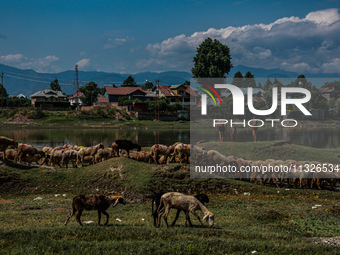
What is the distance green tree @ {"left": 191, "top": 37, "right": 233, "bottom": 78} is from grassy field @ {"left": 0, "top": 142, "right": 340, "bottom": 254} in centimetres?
6863

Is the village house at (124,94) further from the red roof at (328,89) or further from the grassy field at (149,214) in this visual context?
the grassy field at (149,214)

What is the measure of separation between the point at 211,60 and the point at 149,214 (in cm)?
8433

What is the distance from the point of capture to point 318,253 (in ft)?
31.2

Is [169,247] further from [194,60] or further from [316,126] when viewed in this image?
[194,60]

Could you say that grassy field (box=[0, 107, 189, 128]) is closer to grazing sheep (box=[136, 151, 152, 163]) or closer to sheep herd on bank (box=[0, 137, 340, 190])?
sheep herd on bank (box=[0, 137, 340, 190])

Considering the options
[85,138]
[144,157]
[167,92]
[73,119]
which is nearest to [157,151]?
[144,157]

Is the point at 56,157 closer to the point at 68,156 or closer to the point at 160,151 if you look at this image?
the point at 68,156

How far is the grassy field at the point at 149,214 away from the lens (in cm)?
951

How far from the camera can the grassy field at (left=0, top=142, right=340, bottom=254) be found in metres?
9.51

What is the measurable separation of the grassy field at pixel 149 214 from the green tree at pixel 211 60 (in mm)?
68632

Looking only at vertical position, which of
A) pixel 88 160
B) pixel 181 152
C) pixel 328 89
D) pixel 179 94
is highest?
pixel 328 89

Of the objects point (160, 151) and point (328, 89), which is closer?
point (160, 151)

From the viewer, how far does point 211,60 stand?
312 ft

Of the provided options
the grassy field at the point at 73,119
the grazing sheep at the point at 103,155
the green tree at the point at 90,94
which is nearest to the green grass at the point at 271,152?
the grazing sheep at the point at 103,155
